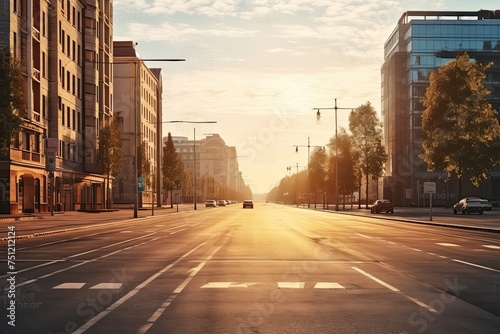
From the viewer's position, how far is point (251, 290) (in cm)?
1196

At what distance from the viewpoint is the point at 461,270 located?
15.4m

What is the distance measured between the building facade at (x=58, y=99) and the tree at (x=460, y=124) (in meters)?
34.6

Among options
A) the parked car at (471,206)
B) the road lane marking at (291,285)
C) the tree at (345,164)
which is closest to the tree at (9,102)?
the road lane marking at (291,285)

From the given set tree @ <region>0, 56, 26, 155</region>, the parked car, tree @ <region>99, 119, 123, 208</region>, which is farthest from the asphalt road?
tree @ <region>99, 119, 123, 208</region>

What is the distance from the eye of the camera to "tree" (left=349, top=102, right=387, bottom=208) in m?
88.3

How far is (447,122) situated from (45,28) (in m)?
40.4

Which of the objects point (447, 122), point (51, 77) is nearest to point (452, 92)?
point (447, 122)

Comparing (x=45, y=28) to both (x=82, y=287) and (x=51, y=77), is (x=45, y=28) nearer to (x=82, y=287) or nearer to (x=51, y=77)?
(x=51, y=77)

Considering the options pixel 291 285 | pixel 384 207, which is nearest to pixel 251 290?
pixel 291 285

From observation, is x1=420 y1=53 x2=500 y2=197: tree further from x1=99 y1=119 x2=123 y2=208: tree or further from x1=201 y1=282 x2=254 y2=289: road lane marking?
x1=201 y1=282 x2=254 y2=289: road lane marking

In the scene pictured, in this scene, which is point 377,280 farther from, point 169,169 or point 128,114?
point 128,114

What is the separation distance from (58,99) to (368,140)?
133 ft

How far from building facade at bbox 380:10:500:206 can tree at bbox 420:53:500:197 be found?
38.3 meters

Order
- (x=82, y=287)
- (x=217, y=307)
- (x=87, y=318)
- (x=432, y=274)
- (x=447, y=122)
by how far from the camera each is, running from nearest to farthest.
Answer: (x=87, y=318), (x=217, y=307), (x=82, y=287), (x=432, y=274), (x=447, y=122)
